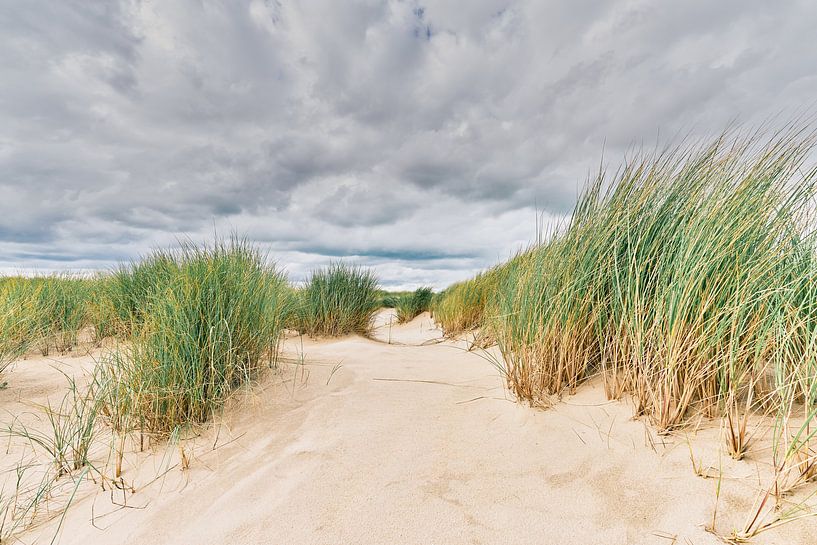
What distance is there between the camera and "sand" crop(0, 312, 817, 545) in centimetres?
135

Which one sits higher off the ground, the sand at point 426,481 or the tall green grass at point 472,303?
the tall green grass at point 472,303

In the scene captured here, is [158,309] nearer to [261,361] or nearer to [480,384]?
[261,361]

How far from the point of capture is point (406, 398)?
2.54 m

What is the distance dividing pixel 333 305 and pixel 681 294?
4.85 m

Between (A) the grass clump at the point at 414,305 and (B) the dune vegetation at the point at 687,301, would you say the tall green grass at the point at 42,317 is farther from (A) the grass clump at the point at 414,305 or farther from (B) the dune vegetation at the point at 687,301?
(A) the grass clump at the point at 414,305

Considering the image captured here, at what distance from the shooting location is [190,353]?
219 centimetres

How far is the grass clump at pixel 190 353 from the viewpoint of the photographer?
6.93 feet

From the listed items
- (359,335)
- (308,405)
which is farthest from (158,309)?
(359,335)

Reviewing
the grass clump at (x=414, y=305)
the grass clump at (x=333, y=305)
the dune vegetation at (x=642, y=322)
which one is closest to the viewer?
the dune vegetation at (x=642, y=322)

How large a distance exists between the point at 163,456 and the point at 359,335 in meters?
4.32

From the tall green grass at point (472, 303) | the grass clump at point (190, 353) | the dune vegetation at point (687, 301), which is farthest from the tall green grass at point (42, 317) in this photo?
A: the tall green grass at point (472, 303)

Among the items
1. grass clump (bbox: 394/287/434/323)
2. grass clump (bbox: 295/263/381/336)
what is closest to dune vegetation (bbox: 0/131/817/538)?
grass clump (bbox: 295/263/381/336)

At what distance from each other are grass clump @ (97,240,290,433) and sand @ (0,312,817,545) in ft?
0.57

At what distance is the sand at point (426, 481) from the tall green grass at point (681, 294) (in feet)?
0.68
